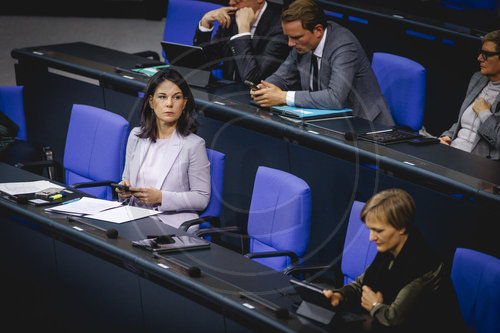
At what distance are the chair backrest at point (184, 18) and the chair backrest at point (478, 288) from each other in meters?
3.51

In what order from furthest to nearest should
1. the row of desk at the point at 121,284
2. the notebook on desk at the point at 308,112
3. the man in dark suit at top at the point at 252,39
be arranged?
the man in dark suit at top at the point at 252,39
the notebook on desk at the point at 308,112
the row of desk at the point at 121,284

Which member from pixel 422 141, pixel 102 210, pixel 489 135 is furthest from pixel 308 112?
pixel 102 210

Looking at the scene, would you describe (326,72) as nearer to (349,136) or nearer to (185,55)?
(349,136)

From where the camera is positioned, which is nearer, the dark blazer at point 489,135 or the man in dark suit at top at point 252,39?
the dark blazer at point 489,135

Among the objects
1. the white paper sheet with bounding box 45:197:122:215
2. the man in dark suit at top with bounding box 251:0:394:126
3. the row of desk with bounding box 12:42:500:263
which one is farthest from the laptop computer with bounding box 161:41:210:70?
the white paper sheet with bounding box 45:197:122:215

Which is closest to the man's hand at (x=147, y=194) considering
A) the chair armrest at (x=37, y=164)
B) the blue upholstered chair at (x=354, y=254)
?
the blue upholstered chair at (x=354, y=254)

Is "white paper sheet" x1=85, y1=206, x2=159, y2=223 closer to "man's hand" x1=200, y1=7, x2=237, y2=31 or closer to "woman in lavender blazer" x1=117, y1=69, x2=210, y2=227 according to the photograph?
"woman in lavender blazer" x1=117, y1=69, x2=210, y2=227

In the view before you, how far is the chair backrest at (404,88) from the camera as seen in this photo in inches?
161

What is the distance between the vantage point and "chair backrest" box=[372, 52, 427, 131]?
→ 410cm

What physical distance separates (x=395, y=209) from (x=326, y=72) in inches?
69.6

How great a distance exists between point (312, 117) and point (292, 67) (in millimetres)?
498

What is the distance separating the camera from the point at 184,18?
558 centimetres

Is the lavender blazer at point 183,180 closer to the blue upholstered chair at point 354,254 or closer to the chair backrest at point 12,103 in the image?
the blue upholstered chair at point 354,254

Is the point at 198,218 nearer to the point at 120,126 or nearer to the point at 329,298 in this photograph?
the point at 120,126
